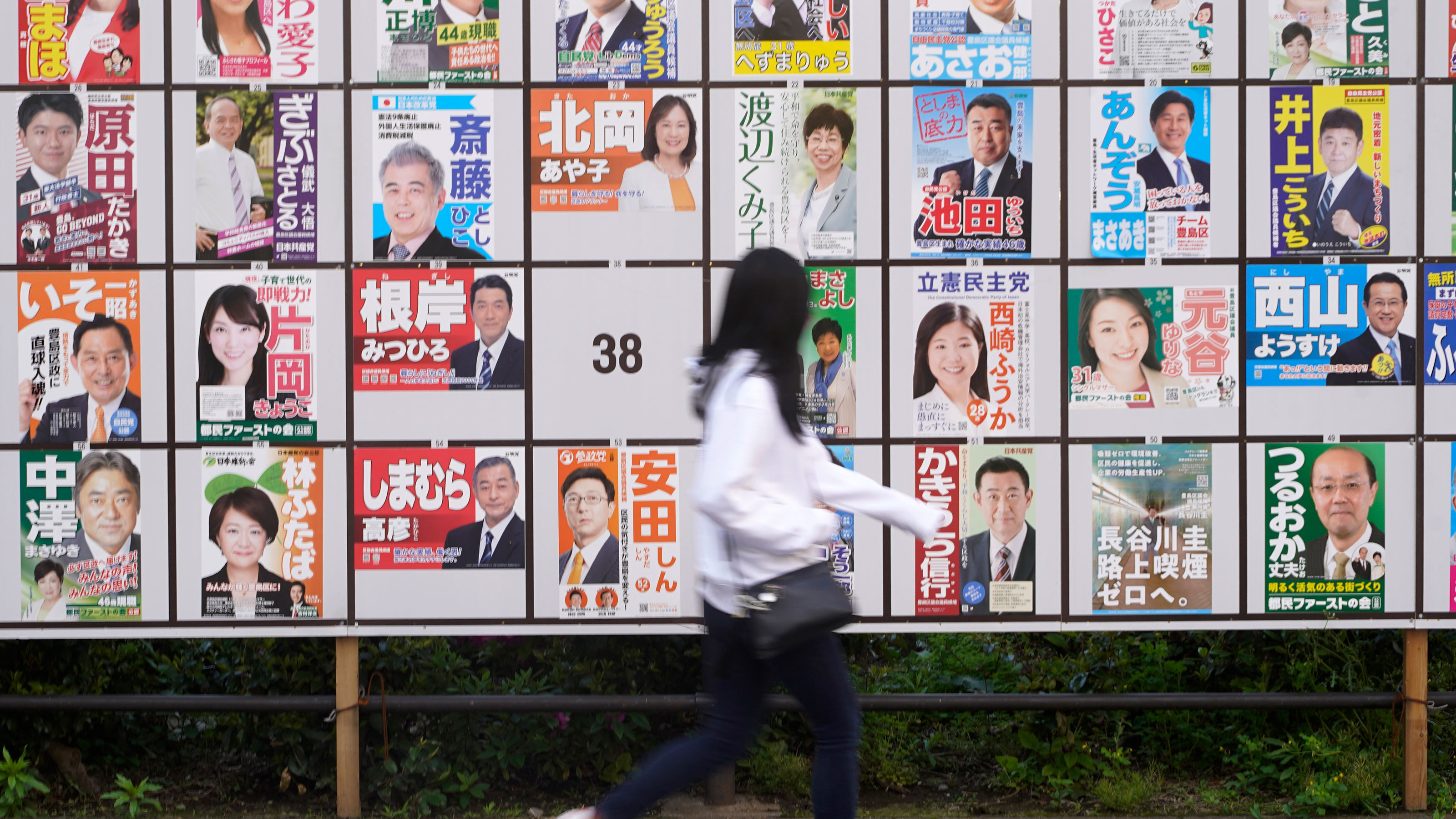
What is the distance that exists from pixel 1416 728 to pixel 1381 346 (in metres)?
1.50

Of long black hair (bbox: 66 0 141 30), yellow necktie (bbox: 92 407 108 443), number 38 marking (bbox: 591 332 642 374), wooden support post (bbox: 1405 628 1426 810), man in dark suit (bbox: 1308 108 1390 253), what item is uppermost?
long black hair (bbox: 66 0 141 30)

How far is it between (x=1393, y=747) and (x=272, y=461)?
14.9ft

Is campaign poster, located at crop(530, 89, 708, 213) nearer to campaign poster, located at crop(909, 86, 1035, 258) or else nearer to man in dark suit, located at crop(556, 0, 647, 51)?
man in dark suit, located at crop(556, 0, 647, 51)

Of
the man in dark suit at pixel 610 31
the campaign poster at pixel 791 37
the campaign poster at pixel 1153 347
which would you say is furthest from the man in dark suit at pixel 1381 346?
the man in dark suit at pixel 610 31

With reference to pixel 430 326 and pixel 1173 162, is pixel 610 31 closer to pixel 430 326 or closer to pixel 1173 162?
pixel 430 326

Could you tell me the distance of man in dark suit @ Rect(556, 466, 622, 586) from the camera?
4.32m

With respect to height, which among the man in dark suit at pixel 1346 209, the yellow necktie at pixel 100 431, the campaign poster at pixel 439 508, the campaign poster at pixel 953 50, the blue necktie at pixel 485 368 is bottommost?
the campaign poster at pixel 439 508

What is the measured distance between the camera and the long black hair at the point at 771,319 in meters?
2.87

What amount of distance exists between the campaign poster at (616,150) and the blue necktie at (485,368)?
582 mm

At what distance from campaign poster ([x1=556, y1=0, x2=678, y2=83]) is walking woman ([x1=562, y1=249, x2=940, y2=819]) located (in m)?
1.67

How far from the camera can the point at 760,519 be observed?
9.02 feet

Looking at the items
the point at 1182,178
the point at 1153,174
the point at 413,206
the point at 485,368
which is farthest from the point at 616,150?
the point at 1182,178

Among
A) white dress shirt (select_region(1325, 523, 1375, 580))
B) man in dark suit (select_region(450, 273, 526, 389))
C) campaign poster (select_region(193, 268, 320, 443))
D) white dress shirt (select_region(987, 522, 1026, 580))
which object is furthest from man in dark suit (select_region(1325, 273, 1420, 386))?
campaign poster (select_region(193, 268, 320, 443))

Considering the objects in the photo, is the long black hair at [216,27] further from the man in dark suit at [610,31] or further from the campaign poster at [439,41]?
the man in dark suit at [610,31]
